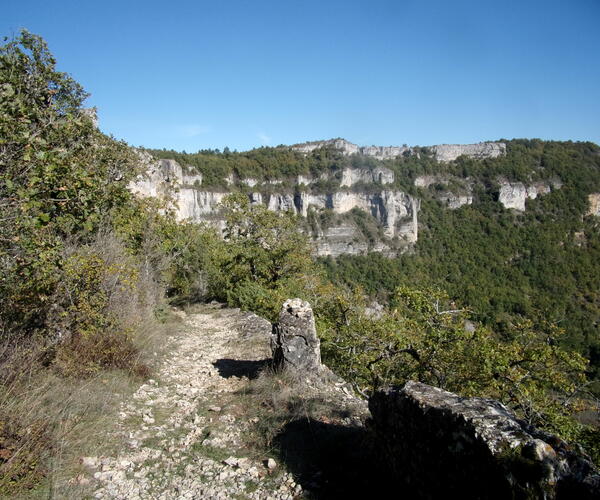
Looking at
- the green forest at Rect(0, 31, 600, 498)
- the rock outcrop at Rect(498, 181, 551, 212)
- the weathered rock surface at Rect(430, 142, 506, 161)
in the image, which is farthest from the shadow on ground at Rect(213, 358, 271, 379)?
the weathered rock surface at Rect(430, 142, 506, 161)

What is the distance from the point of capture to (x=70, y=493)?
3.46 metres

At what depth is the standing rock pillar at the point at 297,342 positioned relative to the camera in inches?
258

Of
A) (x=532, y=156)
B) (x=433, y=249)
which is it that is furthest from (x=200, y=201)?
(x=532, y=156)

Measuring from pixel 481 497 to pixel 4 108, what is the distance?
518 cm

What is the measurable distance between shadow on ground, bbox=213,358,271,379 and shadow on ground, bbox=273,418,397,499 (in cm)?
222

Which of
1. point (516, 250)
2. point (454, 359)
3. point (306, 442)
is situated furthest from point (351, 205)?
point (306, 442)

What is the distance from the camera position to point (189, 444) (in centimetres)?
482

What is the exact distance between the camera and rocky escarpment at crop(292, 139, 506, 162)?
384ft

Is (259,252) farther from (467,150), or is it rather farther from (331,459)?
(467,150)

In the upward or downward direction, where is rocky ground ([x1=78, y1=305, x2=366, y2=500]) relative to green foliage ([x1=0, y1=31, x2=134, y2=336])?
downward

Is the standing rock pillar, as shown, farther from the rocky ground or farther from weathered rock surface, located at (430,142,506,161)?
weathered rock surface, located at (430,142,506,161)

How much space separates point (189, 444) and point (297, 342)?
2438 mm

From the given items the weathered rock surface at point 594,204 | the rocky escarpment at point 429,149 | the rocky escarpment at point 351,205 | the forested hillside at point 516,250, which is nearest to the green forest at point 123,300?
the forested hillside at point 516,250

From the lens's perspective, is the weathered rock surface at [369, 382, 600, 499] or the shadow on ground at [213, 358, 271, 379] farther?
the shadow on ground at [213, 358, 271, 379]
